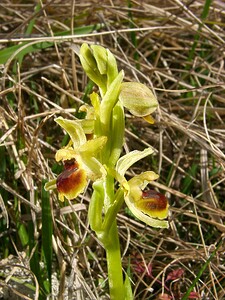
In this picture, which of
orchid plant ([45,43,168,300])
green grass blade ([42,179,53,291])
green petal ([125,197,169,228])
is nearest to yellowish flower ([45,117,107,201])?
orchid plant ([45,43,168,300])

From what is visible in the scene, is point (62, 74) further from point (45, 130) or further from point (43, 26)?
point (43, 26)

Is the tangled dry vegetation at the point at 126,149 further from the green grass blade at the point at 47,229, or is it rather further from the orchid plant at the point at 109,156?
the orchid plant at the point at 109,156

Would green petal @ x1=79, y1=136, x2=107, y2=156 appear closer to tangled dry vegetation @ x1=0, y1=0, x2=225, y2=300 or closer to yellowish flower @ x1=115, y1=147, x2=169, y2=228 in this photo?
yellowish flower @ x1=115, y1=147, x2=169, y2=228

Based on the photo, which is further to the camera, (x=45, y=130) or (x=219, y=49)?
(x=219, y=49)

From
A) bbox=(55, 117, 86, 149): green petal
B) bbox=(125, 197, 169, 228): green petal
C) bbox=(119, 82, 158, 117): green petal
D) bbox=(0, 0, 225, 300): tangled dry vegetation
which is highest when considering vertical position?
bbox=(119, 82, 158, 117): green petal

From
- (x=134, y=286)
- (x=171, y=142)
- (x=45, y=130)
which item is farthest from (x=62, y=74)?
(x=134, y=286)

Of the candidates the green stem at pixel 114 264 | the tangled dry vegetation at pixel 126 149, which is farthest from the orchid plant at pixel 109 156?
the tangled dry vegetation at pixel 126 149

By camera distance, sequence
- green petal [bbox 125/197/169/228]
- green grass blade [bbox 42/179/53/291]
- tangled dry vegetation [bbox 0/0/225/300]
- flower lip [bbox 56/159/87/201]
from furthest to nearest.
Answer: tangled dry vegetation [bbox 0/0/225/300], green grass blade [bbox 42/179/53/291], green petal [bbox 125/197/169/228], flower lip [bbox 56/159/87/201]
